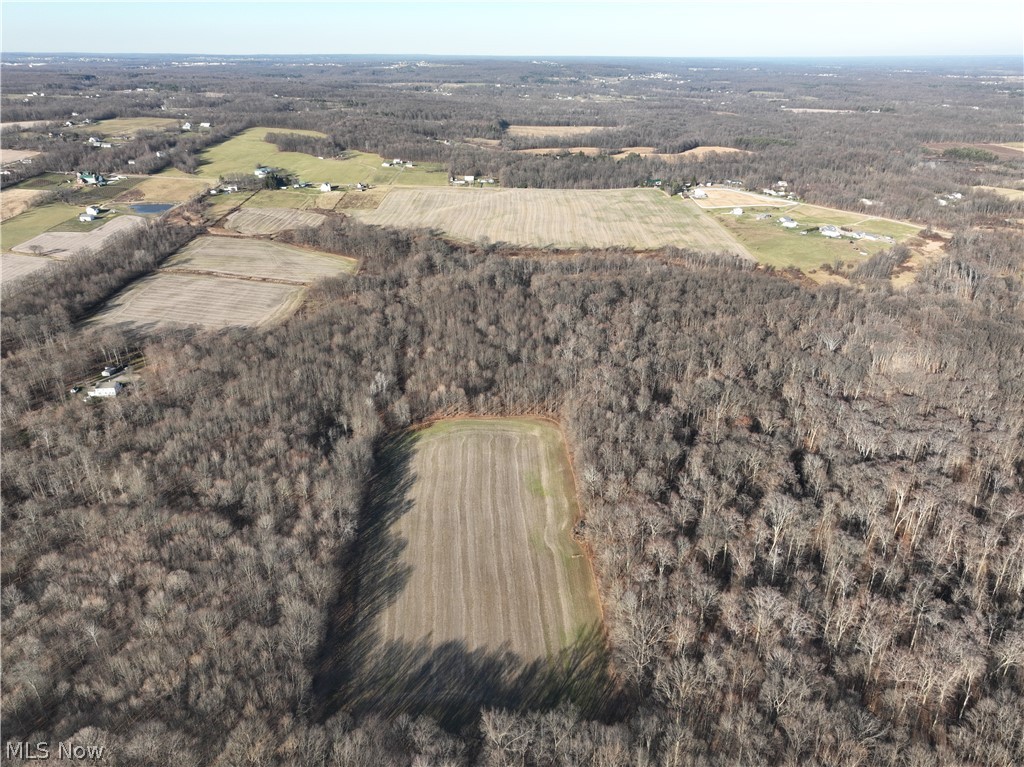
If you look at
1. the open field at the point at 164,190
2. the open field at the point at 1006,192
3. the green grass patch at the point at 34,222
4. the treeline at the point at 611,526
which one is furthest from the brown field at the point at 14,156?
the open field at the point at 1006,192

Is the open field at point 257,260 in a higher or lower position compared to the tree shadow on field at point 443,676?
higher

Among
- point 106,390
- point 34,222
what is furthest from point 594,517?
point 34,222

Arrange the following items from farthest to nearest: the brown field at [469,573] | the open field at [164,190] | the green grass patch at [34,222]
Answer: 1. the open field at [164,190]
2. the green grass patch at [34,222]
3. the brown field at [469,573]

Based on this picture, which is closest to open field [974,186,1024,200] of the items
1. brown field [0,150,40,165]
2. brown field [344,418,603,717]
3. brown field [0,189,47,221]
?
brown field [344,418,603,717]

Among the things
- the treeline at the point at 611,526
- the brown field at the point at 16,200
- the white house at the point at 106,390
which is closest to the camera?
the treeline at the point at 611,526

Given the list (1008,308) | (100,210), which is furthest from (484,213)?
(1008,308)

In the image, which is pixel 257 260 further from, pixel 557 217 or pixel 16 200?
pixel 16 200

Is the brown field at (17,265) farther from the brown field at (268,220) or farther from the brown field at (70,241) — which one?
the brown field at (268,220)
